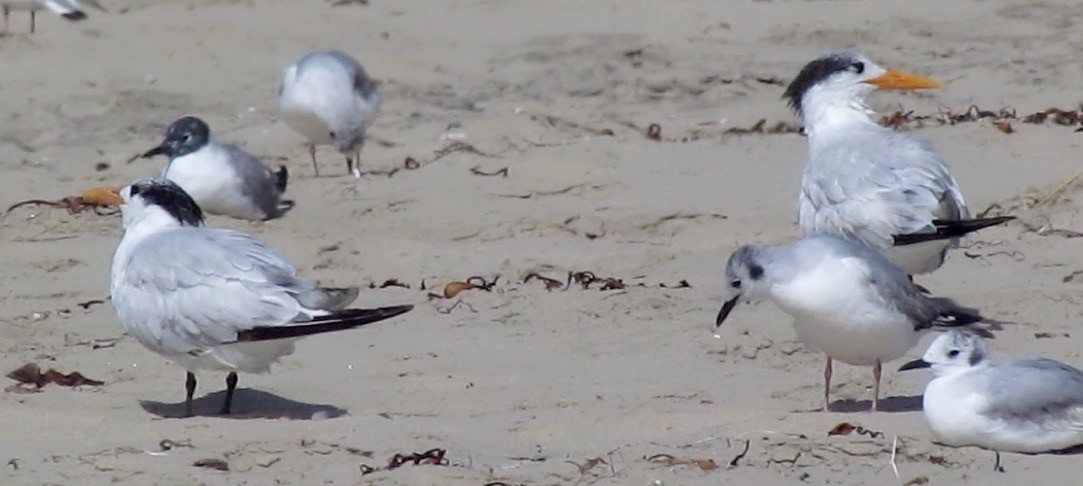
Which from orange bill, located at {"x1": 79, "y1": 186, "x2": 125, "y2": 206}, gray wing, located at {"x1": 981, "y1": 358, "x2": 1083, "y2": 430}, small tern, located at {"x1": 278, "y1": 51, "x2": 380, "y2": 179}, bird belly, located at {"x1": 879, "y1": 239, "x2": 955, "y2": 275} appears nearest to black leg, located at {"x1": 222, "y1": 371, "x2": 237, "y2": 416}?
orange bill, located at {"x1": 79, "y1": 186, "x2": 125, "y2": 206}

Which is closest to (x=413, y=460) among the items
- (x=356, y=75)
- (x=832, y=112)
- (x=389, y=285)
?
(x=389, y=285)

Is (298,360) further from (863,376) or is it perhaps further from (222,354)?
(863,376)

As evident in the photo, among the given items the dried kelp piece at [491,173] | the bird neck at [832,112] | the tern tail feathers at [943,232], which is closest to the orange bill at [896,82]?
the bird neck at [832,112]

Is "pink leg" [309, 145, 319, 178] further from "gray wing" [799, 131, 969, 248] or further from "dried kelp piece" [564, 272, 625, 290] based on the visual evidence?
"gray wing" [799, 131, 969, 248]

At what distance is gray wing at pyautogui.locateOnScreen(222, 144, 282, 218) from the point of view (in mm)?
9281

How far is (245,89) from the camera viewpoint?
12000mm

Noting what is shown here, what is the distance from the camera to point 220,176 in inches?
369

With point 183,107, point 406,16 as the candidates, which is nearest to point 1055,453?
point 183,107

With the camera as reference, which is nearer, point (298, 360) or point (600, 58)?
point (298, 360)

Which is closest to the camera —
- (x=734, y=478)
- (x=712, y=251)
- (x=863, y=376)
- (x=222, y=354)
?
(x=734, y=478)

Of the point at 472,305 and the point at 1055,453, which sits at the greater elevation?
the point at 1055,453

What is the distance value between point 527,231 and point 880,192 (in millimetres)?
2033

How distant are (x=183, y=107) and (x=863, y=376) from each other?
19.1 feet

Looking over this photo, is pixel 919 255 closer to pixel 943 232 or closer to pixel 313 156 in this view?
pixel 943 232
